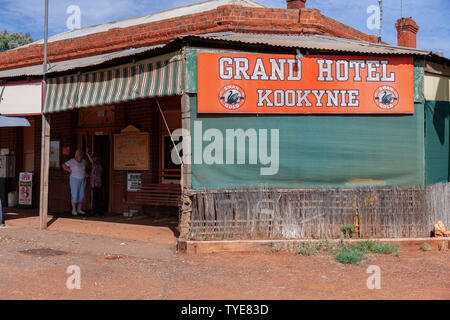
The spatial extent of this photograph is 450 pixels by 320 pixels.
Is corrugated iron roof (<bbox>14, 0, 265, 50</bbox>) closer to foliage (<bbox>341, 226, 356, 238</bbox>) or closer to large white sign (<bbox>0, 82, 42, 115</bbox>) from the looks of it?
large white sign (<bbox>0, 82, 42, 115</bbox>)

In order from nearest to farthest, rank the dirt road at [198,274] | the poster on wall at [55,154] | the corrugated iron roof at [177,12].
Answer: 1. the dirt road at [198,274]
2. the corrugated iron roof at [177,12]
3. the poster on wall at [55,154]

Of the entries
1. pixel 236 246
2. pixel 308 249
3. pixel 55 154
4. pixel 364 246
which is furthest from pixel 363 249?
pixel 55 154

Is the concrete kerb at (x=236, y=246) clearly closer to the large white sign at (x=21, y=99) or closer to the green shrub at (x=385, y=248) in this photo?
the green shrub at (x=385, y=248)

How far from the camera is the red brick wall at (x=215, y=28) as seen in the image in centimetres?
1118

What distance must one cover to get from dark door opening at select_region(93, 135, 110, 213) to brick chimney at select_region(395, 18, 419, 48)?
428 inches

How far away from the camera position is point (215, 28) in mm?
11281

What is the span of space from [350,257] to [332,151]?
2213 mm

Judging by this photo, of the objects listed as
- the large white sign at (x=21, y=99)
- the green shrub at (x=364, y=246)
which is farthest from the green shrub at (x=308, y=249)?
the large white sign at (x=21, y=99)

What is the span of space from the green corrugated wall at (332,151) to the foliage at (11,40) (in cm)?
4768

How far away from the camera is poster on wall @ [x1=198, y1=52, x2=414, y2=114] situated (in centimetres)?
837

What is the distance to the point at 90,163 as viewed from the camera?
13805mm

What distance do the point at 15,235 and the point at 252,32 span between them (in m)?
7.04

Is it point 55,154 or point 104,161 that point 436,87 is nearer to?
point 104,161

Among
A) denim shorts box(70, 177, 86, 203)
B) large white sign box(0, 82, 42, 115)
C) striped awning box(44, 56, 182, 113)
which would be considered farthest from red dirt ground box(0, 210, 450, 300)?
denim shorts box(70, 177, 86, 203)
